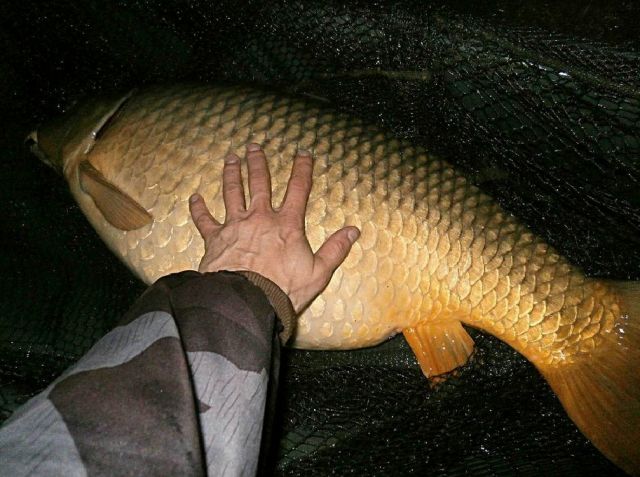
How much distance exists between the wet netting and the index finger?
0.44 meters

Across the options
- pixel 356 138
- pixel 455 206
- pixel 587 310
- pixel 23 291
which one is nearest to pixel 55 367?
pixel 23 291

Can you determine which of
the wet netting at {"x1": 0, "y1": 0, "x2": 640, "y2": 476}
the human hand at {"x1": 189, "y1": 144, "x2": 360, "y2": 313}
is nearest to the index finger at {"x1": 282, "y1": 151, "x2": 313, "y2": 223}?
the human hand at {"x1": 189, "y1": 144, "x2": 360, "y2": 313}

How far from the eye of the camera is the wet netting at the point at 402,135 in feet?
4.91

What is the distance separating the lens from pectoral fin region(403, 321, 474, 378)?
54.3 inches

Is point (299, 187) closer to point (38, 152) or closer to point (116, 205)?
point (116, 205)

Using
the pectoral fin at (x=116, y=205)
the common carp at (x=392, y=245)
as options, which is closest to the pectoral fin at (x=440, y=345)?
the common carp at (x=392, y=245)

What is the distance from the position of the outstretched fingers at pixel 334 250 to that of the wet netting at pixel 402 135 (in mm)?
475

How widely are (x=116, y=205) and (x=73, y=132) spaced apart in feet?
1.06

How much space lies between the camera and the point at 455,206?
1341mm

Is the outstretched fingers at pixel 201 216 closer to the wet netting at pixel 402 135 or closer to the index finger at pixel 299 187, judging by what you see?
the index finger at pixel 299 187

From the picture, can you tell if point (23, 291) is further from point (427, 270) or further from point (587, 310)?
point (587, 310)

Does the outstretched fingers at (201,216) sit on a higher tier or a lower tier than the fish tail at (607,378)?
higher

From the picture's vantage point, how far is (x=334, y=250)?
1.22m

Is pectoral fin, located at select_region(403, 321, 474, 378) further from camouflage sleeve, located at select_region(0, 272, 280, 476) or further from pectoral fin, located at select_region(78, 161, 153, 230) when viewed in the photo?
pectoral fin, located at select_region(78, 161, 153, 230)
